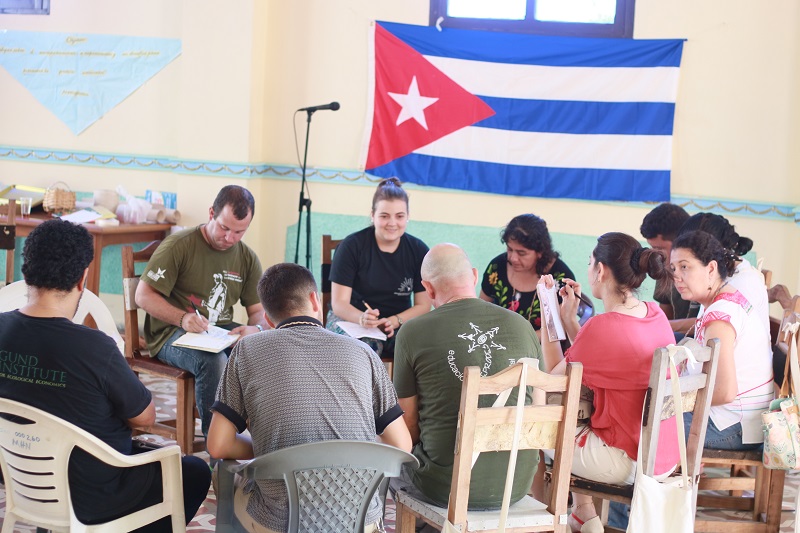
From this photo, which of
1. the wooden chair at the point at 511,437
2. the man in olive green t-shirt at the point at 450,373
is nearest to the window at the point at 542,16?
the man in olive green t-shirt at the point at 450,373

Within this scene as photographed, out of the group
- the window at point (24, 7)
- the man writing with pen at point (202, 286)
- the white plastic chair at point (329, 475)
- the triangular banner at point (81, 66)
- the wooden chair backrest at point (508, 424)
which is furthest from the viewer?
the window at point (24, 7)

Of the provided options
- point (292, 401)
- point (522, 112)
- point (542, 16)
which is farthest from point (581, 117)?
point (292, 401)

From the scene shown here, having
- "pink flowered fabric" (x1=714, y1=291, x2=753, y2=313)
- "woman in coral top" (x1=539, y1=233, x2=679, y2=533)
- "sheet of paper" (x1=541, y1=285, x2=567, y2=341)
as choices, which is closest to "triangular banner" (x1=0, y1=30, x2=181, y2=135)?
"sheet of paper" (x1=541, y1=285, x2=567, y2=341)

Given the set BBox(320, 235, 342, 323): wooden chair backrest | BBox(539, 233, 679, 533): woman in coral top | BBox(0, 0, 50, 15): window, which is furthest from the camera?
BBox(0, 0, 50, 15): window

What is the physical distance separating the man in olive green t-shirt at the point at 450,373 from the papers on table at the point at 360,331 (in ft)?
3.71

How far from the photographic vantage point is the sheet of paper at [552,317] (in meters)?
3.21

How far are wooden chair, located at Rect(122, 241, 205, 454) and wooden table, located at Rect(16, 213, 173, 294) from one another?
4.76 ft

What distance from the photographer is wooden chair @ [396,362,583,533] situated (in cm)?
216

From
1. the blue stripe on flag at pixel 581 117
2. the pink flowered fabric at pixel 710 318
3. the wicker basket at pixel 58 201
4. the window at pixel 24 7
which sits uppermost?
the window at pixel 24 7

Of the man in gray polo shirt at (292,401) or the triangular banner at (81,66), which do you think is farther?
the triangular banner at (81,66)

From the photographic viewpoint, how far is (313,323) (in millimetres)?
2342

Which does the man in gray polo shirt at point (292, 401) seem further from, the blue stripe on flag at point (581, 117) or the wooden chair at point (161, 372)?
the blue stripe on flag at point (581, 117)

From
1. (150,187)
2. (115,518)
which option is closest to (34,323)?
(115,518)

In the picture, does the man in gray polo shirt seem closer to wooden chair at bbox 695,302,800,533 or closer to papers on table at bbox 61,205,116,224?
wooden chair at bbox 695,302,800,533
